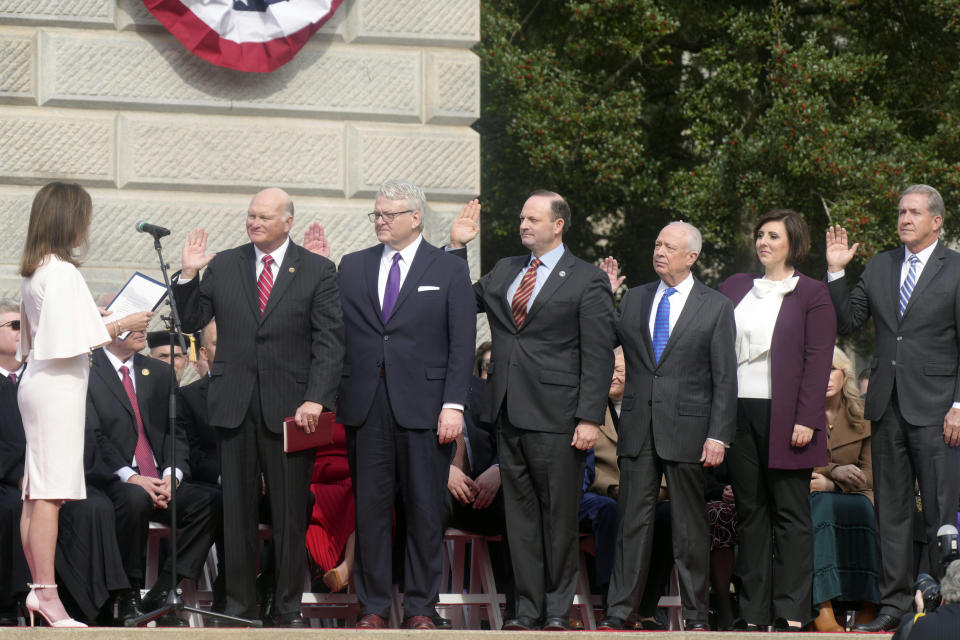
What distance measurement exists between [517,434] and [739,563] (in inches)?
52.4

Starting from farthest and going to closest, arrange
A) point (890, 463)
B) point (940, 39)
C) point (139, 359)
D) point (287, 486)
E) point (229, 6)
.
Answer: point (940, 39)
point (229, 6)
point (139, 359)
point (890, 463)
point (287, 486)

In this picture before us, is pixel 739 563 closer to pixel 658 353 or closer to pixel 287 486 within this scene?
pixel 658 353

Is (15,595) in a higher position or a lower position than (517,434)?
lower

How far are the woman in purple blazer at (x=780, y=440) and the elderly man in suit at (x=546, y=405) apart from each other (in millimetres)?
804

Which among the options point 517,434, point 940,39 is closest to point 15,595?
point 517,434

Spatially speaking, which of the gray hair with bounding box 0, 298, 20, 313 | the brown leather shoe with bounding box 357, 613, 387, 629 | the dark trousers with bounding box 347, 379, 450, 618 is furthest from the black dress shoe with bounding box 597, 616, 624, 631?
the gray hair with bounding box 0, 298, 20, 313

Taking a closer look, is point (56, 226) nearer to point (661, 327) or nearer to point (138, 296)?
point (138, 296)

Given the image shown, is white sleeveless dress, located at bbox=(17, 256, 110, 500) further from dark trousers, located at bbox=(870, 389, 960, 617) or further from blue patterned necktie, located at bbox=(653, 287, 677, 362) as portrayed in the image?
dark trousers, located at bbox=(870, 389, 960, 617)

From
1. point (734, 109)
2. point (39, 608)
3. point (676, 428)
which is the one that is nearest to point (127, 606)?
point (39, 608)

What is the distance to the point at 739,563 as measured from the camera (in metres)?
7.14

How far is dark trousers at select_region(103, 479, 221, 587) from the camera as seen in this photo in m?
7.00

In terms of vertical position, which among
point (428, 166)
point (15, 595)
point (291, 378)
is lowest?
point (15, 595)

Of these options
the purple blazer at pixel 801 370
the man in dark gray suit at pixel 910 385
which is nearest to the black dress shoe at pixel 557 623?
the purple blazer at pixel 801 370

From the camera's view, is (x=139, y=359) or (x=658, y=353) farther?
(x=139, y=359)
